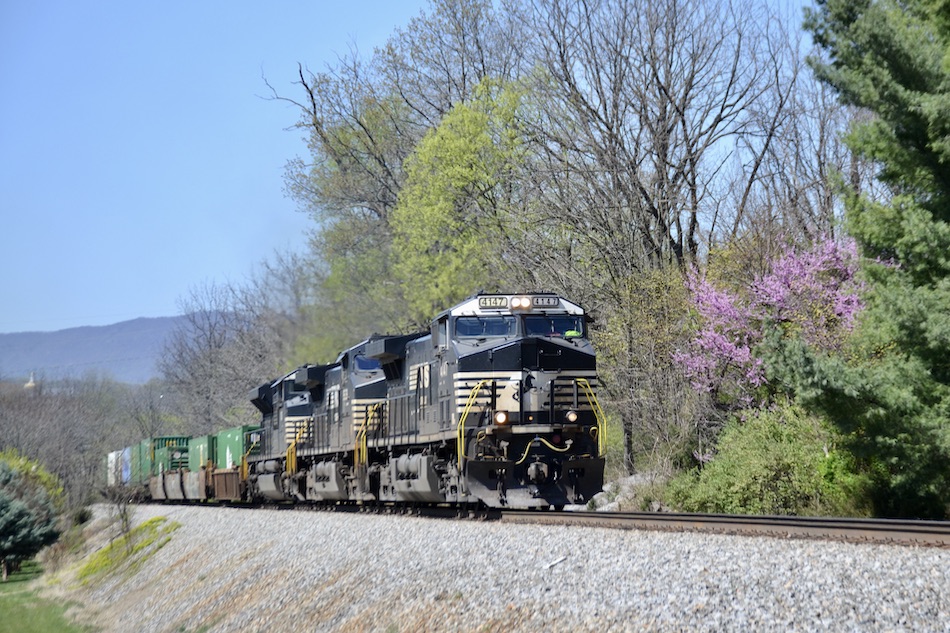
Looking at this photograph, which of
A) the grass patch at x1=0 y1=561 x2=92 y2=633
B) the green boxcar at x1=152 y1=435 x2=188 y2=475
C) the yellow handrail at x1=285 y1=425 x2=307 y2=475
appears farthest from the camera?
the green boxcar at x1=152 y1=435 x2=188 y2=475

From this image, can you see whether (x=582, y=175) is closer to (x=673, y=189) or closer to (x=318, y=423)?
(x=673, y=189)

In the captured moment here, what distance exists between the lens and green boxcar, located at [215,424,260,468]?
3281 centimetres

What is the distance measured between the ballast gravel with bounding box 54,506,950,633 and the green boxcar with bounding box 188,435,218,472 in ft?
61.9

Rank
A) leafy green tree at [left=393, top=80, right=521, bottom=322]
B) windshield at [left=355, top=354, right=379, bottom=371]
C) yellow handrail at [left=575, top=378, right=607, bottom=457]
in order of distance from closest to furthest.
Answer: yellow handrail at [left=575, top=378, right=607, bottom=457], windshield at [left=355, top=354, right=379, bottom=371], leafy green tree at [left=393, top=80, right=521, bottom=322]

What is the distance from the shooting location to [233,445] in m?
34.1

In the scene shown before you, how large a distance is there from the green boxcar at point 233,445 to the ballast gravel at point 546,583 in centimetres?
1449

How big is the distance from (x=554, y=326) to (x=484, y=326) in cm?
114

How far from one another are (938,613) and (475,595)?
13.9 ft

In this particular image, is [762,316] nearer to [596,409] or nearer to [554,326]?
[554,326]

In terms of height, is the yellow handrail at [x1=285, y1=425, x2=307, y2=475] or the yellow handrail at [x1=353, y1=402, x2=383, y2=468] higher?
the yellow handrail at [x1=353, y1=402, x2=383, y2=468]

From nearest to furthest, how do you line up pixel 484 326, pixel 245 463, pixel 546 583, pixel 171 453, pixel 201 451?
pixel 546 583 → pixel 484 326 → pixel 245 463 → pixel 201 451 → pixel 171 453

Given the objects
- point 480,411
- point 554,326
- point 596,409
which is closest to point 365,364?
point 554,326

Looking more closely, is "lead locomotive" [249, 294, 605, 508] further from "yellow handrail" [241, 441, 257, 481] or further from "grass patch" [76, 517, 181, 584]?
"yellow handrail" [241, 441, 257, 481]

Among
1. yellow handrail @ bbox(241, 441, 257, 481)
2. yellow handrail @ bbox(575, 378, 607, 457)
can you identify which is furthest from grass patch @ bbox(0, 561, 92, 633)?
yellow handrail @ bbox(575, 378, 607, 457)
